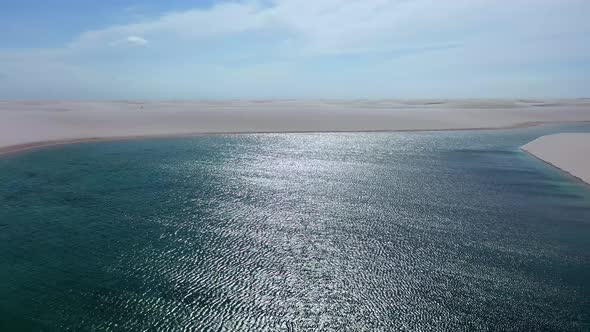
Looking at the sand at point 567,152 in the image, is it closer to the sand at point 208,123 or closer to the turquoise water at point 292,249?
the turquoise water at point 292,249

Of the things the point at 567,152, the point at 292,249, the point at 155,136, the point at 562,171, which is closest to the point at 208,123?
the point at 155,136

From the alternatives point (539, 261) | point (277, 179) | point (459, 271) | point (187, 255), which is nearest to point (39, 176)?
point (277, 179)

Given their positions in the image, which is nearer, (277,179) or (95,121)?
(277,179)

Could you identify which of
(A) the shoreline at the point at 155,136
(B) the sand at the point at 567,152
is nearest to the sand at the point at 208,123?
(A) the shoreline at the point at 155,136

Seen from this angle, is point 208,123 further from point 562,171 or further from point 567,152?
point 562,171

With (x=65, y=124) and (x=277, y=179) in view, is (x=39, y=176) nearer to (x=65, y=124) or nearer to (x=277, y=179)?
(x=277, y=179)
